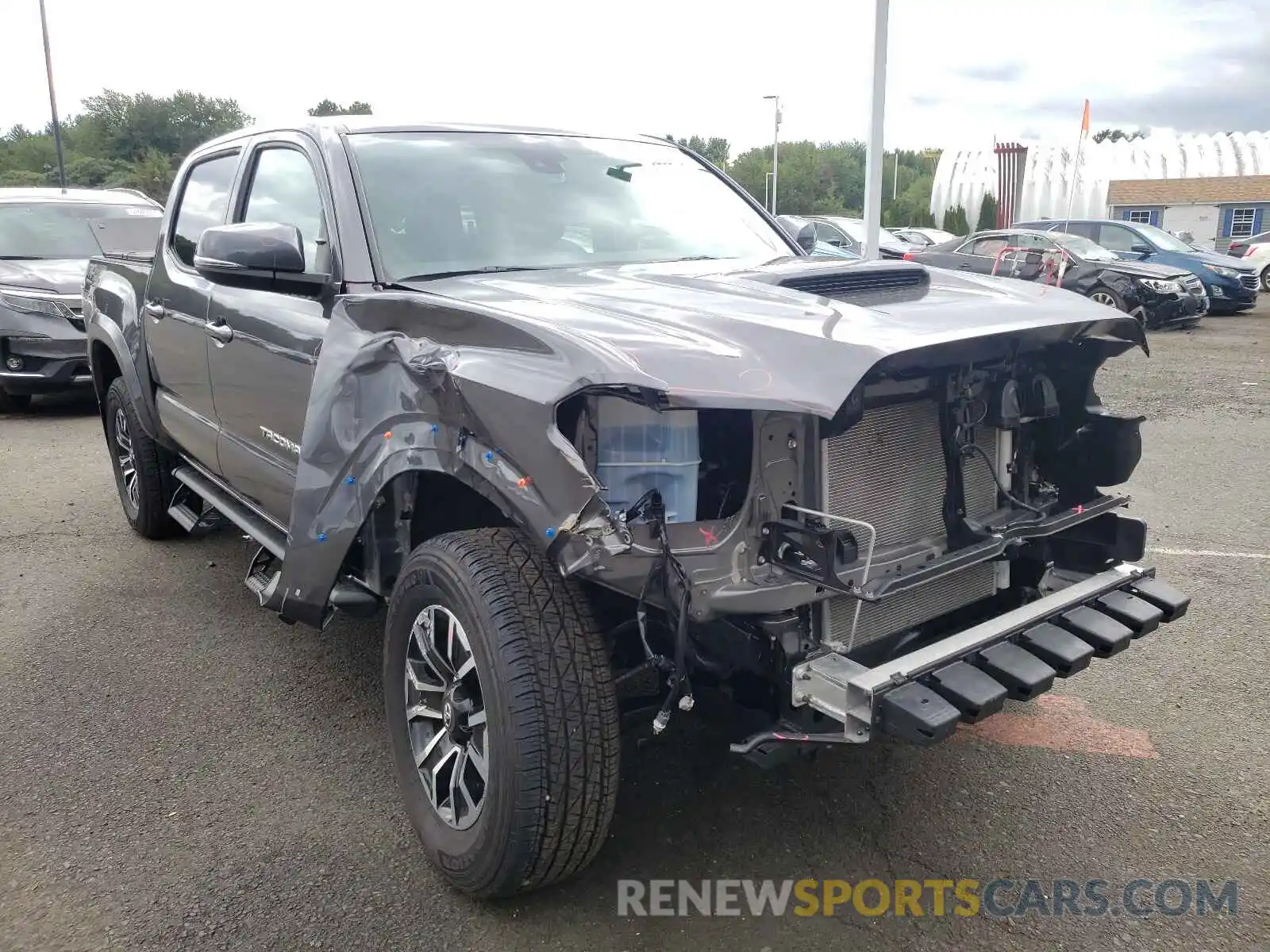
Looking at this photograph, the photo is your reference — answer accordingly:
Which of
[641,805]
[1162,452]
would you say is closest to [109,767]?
[641,805]

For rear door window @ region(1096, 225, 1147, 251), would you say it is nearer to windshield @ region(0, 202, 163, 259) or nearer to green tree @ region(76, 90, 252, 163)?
windshield @ region(0, 202, 163, 259)

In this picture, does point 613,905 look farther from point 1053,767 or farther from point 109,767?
point 109,767

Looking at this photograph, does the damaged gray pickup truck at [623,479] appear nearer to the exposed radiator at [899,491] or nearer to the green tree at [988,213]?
the exposed radiator at [899,491]

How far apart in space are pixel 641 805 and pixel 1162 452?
5.87 m

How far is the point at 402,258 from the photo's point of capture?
321cm

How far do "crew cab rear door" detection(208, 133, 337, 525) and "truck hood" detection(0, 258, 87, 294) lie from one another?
18.9ft

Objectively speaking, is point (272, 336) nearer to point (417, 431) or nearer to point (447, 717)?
point (417, 431)

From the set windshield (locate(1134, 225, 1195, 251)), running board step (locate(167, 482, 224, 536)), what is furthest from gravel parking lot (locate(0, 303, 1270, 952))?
windshield (locate(1134, 225, 1195, 251))

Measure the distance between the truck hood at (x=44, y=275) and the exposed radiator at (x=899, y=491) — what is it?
8.29m

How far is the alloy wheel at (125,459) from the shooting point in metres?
5.53

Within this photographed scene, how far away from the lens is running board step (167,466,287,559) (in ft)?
12.0

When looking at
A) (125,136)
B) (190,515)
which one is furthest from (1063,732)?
(125,136)

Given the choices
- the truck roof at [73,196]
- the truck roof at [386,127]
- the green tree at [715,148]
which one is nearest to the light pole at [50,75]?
the truck roof at [73,196]

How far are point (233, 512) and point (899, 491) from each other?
2783 millimetres
